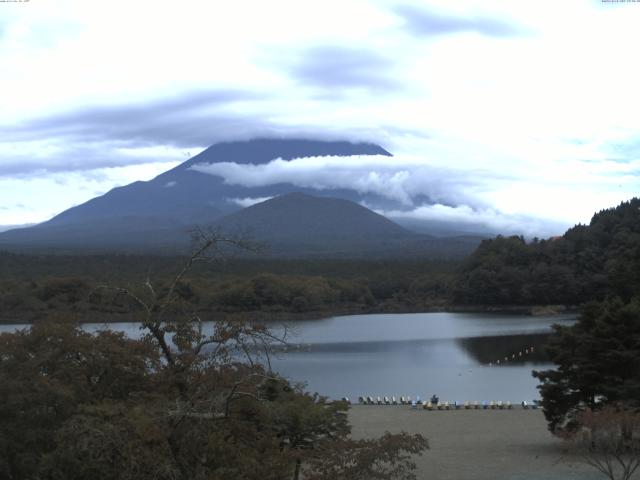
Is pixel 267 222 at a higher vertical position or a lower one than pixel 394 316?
higher

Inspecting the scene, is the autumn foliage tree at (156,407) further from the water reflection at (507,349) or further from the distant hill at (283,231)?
the distant hill at (283,231)

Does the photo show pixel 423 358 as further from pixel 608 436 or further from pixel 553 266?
pixel 553 266

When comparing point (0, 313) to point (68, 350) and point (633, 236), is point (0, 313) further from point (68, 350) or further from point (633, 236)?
point (68, 350)

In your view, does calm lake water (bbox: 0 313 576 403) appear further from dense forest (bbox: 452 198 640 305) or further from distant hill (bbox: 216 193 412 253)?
distant hill (bbox: 216 193 412 253)

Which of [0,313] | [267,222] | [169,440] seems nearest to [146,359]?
[169,440]

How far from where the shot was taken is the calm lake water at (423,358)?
1203 inches

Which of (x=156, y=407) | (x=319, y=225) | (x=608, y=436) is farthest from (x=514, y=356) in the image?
(x=319, y=225)

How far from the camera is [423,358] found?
40.2m

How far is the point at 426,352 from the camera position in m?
42.4

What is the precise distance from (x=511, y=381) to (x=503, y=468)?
1581 cm

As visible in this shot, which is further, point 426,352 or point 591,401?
point 426,352

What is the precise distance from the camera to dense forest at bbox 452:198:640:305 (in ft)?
224

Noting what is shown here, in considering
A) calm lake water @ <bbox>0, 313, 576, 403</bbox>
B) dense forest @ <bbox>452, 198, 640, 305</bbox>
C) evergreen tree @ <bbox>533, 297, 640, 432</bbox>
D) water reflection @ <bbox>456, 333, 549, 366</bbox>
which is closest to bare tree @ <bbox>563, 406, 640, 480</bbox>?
Answer: evergreen tree @ <bbox>533, 297, 640, 432</bbox>

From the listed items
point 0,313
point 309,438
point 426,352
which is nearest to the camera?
point 309,438
